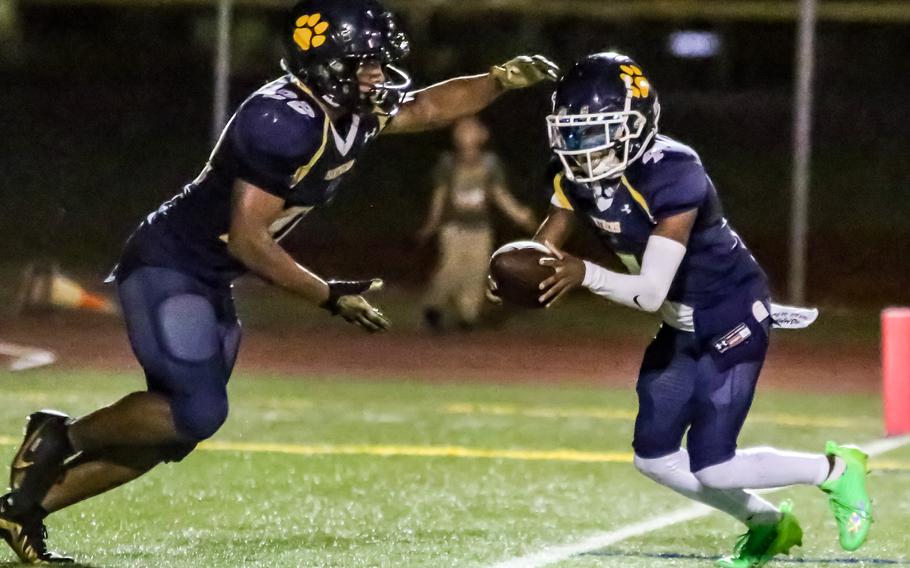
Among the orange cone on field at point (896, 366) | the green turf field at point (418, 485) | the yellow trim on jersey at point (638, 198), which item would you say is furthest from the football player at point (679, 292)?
the orange cone on field at point (896, 366)

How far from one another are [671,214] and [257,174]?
123cm

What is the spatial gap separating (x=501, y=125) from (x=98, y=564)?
651 inches

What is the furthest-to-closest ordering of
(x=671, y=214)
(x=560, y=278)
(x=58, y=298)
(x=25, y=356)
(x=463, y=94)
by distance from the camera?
(x=58, y=298) < (x=25, y=356) < (x=463, y=94) < (x=671, y=214) < (x=560, y=278)

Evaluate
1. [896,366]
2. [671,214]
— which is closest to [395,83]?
[671,214]

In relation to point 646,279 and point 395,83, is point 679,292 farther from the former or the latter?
point 395,83

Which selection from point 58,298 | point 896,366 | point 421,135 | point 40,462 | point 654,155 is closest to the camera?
point 654,155

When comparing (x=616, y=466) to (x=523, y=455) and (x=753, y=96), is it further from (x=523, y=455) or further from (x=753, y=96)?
(x=753, y=96)

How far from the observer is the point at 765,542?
5227 millimetres

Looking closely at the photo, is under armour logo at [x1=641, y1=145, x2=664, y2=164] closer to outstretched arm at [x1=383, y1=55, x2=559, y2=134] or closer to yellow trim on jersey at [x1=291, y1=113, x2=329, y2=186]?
outstretched arm at [x1=383, y1=55, x2=559, y2=134]

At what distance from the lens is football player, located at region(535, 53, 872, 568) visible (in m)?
4.88

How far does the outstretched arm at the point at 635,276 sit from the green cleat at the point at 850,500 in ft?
2.89

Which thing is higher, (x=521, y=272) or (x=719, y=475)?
(x=521, y=272)

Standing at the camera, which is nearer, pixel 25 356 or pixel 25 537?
pixel 25 537

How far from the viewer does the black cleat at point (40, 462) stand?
17.2ft
